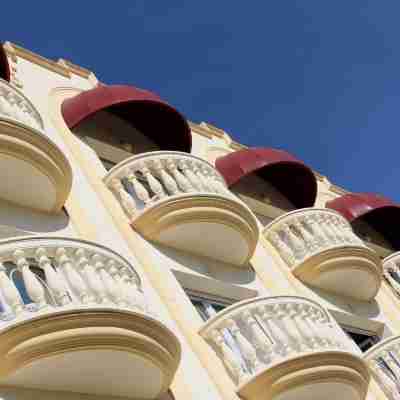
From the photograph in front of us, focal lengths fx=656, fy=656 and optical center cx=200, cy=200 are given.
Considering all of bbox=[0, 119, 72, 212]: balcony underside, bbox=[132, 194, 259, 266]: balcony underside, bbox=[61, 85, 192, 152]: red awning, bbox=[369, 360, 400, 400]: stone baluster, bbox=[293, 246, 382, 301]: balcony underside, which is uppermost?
bbox=[61, 85, 192, 152]: red awning

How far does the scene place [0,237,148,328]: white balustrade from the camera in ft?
22.7

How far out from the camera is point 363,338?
14500mm

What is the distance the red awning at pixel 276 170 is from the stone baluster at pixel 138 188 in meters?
4.04

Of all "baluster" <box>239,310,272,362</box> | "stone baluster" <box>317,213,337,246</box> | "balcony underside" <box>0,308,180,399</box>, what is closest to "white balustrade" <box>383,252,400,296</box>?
"stone baluster" <box>317,213,337,246</box>

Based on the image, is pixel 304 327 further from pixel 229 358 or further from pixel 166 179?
pixel 166 179

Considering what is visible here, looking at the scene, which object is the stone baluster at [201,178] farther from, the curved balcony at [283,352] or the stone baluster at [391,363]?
the stone baluster at [391,363]

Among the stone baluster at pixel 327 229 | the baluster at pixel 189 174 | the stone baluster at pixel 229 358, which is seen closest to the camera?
the stone baluster at pixel 229 358

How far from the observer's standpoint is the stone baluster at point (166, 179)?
11734 mm

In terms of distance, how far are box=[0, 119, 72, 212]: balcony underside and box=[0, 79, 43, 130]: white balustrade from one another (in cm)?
43

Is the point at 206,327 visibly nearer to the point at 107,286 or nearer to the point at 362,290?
the point at 107,286

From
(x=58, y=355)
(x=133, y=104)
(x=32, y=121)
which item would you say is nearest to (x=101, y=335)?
(x=58, y=355)

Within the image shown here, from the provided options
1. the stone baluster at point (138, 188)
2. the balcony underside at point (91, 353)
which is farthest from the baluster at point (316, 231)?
the balcony underside at point (91, 353)

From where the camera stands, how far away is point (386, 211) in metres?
18.3

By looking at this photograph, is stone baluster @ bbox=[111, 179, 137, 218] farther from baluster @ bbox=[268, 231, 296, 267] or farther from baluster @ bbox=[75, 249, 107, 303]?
baluster @ bbox=[268, 231, 296, 267]
